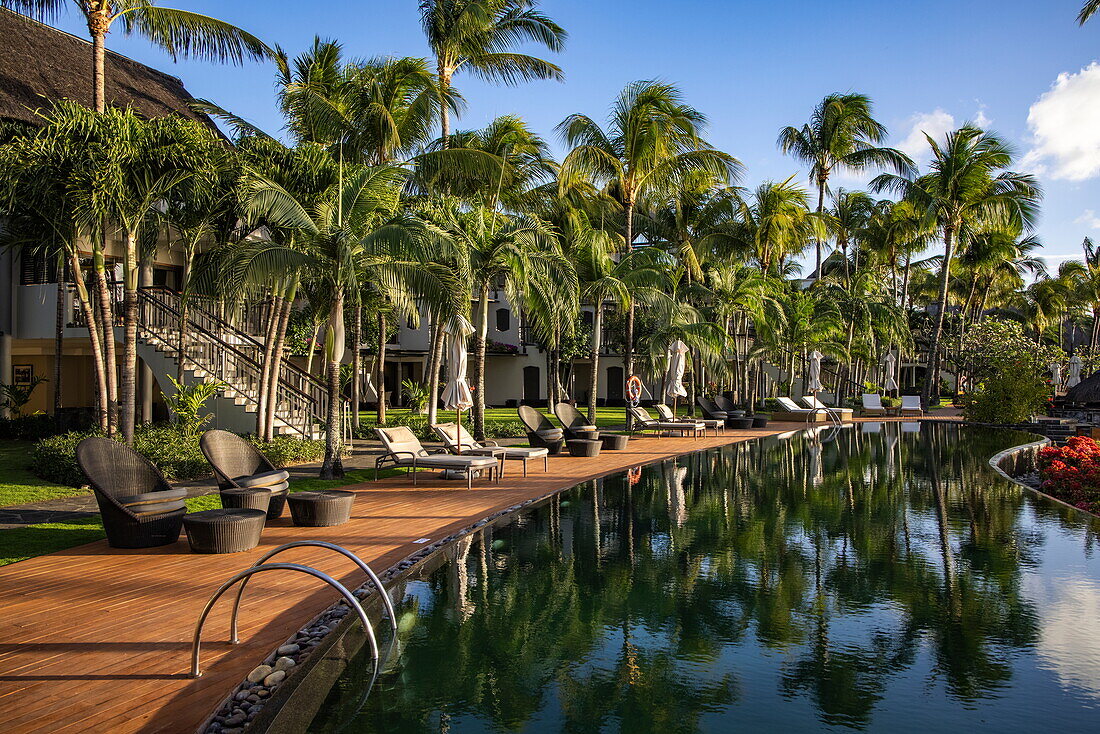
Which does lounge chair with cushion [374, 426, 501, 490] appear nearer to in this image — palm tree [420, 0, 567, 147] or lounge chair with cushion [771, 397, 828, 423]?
palm tree [420, 0, 567, 147]

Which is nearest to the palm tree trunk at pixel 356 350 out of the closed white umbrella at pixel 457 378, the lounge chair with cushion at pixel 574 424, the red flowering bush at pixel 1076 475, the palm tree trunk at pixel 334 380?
the closed white umbrella at pixel 457 378

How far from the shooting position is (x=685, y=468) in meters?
15.5

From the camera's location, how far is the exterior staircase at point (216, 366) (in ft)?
53.3

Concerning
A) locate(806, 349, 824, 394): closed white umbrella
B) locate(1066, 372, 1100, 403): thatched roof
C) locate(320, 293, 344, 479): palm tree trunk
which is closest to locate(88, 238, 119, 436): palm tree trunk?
locate(320, 293, 344, 479): palm tree trunk

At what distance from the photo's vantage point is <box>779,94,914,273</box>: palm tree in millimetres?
35219

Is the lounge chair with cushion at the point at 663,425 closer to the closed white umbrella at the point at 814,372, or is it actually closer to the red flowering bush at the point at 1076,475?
the red flowering bush at the point at 1076,475

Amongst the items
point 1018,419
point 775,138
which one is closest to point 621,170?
point 1018,419

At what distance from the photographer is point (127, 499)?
749cm

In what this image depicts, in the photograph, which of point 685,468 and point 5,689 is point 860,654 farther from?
point 685,468

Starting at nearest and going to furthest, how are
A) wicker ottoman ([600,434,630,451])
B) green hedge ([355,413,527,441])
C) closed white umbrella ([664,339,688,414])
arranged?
wicker ottoman ([600,434,630,451]), green hedge ([355,413,527,441]), closed white umbrella ([664,339,688,414])

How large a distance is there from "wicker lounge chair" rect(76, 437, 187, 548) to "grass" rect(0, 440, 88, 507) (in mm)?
3443

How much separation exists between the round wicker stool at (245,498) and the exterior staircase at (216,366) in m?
7.85

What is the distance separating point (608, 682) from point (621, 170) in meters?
19.5

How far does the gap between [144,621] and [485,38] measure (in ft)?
71.8
